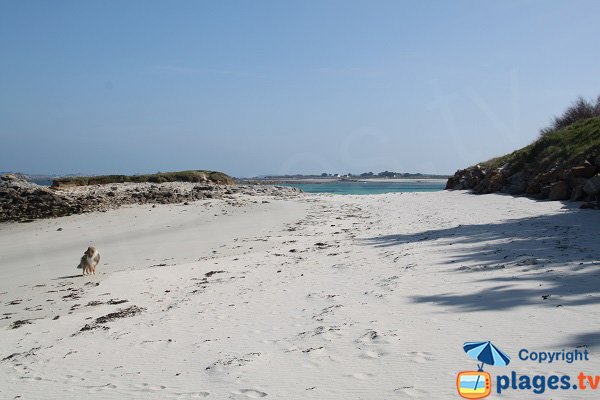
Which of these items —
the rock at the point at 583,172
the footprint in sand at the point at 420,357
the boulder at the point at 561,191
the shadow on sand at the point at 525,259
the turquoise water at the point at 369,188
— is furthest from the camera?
the turquoise water at the point at 369,188

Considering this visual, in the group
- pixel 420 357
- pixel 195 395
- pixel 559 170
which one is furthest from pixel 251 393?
pixel 559 170

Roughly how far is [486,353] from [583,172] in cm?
1335

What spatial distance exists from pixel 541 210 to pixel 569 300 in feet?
30.0

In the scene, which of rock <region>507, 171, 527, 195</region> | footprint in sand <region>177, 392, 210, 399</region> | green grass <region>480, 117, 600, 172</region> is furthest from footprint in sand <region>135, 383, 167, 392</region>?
rock <region>507, 171, 527, 195</region>

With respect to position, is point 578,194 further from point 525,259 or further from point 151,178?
point 151,178

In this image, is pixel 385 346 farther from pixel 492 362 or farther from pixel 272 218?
pixel 272 218

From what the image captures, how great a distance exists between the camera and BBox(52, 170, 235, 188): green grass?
91.7 feet

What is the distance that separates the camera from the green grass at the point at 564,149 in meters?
17.0

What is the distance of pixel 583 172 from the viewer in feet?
46.4

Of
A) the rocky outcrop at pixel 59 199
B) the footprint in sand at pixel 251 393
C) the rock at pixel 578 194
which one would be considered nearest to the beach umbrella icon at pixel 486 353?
the footprint in sand at pixel 251 393

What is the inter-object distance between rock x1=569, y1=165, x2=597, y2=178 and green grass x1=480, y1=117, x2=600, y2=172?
1.54m

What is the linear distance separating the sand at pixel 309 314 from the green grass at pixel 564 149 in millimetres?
7350

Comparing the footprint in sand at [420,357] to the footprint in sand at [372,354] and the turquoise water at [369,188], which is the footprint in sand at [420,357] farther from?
the turquoise water at [369,188]

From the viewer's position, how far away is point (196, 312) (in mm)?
5758
